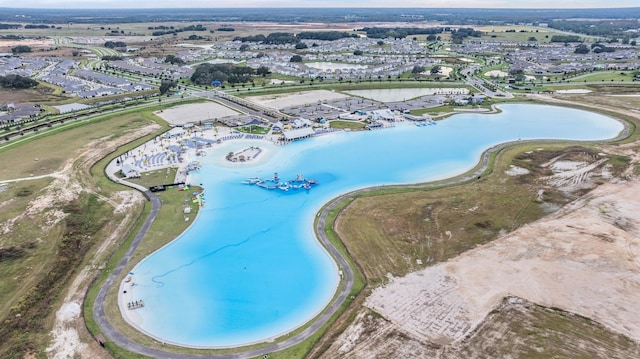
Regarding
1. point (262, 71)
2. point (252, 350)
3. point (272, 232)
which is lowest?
point (252, 350)

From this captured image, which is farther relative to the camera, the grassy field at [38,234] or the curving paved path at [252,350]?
the grassy field at [38,234]

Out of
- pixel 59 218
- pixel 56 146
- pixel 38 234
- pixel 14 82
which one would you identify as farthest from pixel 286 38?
pixel 38 234

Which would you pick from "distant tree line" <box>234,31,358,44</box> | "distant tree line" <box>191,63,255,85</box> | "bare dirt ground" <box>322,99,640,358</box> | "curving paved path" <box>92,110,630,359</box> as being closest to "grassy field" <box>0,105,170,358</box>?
"curving paved path" <box>92,110,630,359</box>

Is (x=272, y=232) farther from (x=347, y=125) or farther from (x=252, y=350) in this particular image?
(x=347, y=125)

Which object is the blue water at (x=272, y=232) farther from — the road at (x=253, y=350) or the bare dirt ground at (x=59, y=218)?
the bare dirt ground at (x=59, y=218)

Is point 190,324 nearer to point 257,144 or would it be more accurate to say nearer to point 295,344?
point 295,344

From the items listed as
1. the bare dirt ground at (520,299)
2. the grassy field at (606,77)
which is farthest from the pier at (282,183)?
the grassy field at (606,77)
